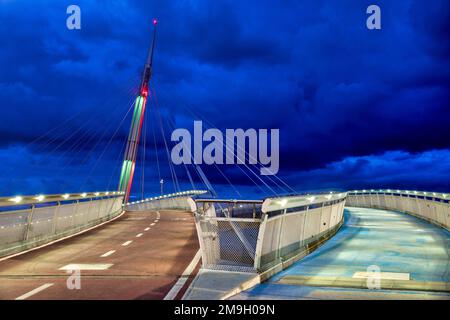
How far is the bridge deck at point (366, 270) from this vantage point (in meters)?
8.56

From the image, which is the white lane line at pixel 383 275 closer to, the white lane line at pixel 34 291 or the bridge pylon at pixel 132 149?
the white lane line at pixel 34 291

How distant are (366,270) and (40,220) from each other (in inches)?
463

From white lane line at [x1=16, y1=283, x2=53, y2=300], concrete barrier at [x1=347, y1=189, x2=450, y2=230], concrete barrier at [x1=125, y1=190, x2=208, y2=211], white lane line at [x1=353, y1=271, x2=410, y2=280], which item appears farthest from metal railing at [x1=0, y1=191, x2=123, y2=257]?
concrete barrier at [x1=125, y1=190, x2=208, y2=211]

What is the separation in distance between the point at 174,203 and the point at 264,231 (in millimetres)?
39906

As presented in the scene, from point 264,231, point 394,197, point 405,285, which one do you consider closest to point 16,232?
point 264,231

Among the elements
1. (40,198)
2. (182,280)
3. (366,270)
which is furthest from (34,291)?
(40,198)

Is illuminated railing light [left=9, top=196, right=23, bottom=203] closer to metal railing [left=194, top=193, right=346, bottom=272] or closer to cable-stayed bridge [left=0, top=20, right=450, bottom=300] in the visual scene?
cable-stayed bridge [left=0, top=20, right=450, bottom=300]

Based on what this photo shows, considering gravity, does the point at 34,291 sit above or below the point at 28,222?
below

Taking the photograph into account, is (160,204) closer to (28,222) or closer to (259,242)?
(28,222)

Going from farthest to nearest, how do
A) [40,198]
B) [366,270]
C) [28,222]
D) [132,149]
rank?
[132,149] < [40,198] < [28,222] < [366,270]

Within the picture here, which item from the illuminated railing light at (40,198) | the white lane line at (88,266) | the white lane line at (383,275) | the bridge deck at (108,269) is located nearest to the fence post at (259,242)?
the bridge deck at (108,269)

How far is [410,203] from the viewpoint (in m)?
31.4
